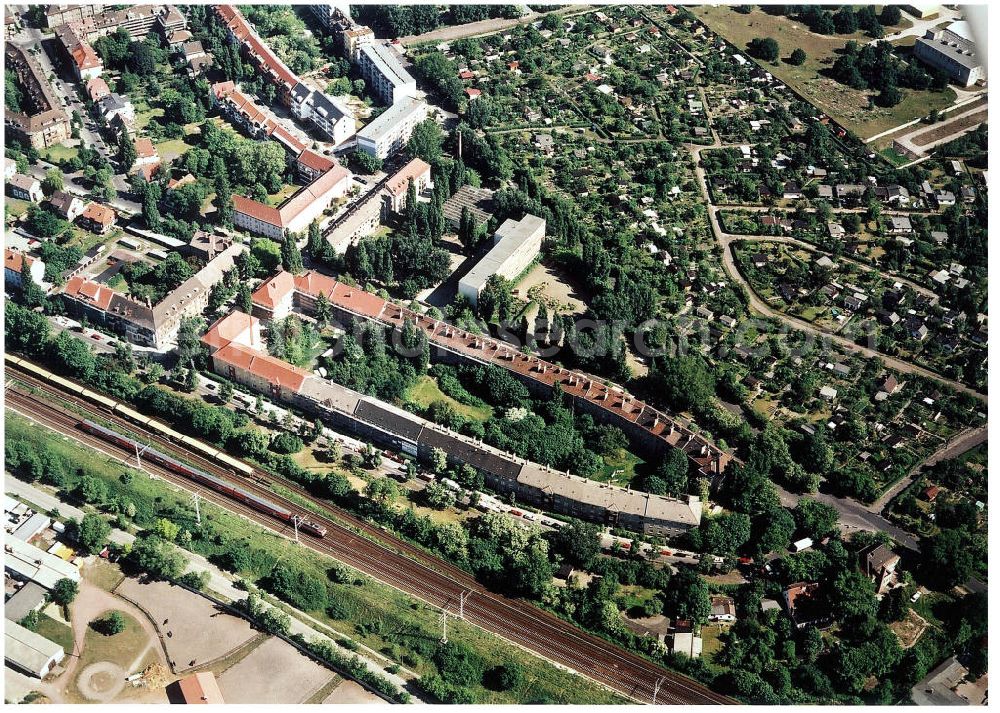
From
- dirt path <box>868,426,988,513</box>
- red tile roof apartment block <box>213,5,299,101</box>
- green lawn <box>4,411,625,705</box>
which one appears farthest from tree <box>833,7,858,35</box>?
green lawn <box>4,411,625,705</box>

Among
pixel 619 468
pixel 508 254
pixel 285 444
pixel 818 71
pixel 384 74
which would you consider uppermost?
pixel 384 74

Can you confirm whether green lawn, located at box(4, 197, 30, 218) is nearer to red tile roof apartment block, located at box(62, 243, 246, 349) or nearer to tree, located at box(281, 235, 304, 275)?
red tile roof apartment block, located at box(62, 243, 246, 349)

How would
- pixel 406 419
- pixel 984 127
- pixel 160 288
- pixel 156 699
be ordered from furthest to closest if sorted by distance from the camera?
pixel 984 127, pixel 160 288, pixel 406 419, pixel 156 699

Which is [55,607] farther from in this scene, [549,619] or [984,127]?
[984,127]

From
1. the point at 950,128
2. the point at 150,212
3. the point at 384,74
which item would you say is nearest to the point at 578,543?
the point at 150,212

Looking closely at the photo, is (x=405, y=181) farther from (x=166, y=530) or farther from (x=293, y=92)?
(x=166, y=530)

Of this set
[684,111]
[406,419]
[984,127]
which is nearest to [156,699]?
[406,419]
